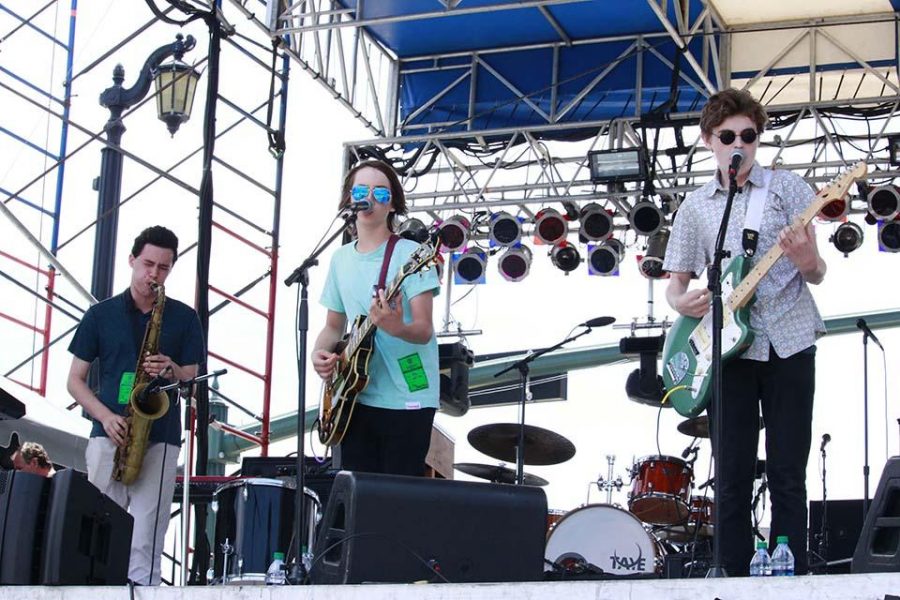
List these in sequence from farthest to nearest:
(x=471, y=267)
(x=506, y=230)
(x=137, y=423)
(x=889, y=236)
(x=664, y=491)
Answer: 1. (x=471, y=267)
2. (x=506, y=230)
3. (x=889, y=236)
4. (x=664, y=491)
5. (x=137, y=423)

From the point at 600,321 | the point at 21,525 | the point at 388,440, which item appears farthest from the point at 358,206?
the point at 600,321

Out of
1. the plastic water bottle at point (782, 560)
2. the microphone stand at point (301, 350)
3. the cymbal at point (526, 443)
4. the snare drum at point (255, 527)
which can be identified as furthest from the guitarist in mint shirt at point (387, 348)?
the cymbal at point (526, 443)

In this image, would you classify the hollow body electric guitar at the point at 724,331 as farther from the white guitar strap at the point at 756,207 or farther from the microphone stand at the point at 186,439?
Answer: the microphone stand at the point at 186,439

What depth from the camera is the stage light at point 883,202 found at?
10297 mm

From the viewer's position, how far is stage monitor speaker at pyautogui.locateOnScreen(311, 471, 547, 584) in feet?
11.9

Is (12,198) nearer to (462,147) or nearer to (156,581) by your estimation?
(462,147)

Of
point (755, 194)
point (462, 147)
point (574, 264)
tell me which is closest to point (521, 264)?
point (574, 264)

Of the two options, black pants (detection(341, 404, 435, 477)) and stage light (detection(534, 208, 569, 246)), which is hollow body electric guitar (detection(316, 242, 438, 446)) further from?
stage light (detection(534, 208, 569, 246))

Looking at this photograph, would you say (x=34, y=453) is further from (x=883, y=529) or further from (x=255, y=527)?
(x=883, y=529)

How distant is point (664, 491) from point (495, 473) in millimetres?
1048

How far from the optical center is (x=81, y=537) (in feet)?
12.9

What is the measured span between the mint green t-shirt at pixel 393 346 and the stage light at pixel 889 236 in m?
6.77

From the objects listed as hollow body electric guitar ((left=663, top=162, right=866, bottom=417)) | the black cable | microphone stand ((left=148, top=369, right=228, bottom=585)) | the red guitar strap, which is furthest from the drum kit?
the black cable

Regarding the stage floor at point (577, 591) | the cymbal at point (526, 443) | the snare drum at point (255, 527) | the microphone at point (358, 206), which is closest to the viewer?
the stage floor at point (577, 591)
